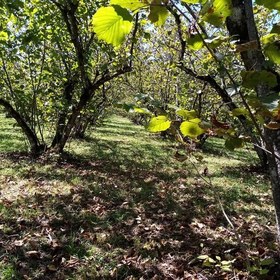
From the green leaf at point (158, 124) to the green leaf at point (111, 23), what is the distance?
0.40 meters

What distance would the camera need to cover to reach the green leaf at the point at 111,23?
867mm

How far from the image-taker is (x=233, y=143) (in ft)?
4.56

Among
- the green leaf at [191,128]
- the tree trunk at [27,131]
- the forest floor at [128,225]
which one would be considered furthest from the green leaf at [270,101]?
the tree trunk at [27,131]

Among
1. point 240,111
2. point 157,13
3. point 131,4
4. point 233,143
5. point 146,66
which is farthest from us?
point 146,66

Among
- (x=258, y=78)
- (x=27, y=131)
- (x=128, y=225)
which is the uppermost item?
(x=258, y=78)

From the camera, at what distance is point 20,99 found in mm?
9188

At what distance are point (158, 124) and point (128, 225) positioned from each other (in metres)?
4.27

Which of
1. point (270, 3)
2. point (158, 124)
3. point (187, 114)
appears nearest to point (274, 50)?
point (270, 3)

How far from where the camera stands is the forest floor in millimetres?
3996

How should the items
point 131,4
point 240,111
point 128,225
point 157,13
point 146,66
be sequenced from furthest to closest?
1. point 146,66
2. point 128,225
3. point 240,111
4. point 157,13
5. point 131,4

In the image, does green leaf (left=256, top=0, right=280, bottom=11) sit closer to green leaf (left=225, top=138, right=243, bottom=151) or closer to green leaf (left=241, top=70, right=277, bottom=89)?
green leaf (left=241, top=70, right=277, bottom=89)

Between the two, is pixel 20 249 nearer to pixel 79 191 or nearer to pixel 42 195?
pixel 42 195

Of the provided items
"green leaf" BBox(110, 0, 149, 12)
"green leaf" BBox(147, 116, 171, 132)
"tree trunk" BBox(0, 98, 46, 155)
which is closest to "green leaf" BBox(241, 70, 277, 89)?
"green leaf" BBox(147, 116, 171, 132)

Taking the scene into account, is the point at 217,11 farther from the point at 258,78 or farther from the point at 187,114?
the point at 187,114
